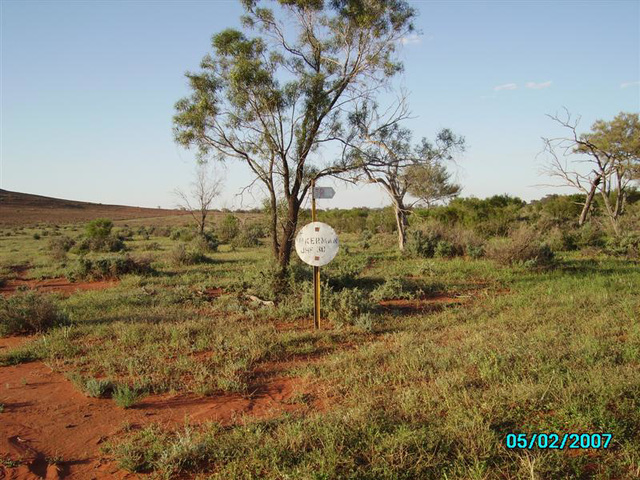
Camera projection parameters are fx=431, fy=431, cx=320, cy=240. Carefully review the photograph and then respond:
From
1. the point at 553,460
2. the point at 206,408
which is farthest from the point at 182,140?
the point at 553,460

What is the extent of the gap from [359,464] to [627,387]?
2685mm

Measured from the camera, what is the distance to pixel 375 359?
5.51 metres

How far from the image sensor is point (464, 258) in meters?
15.0

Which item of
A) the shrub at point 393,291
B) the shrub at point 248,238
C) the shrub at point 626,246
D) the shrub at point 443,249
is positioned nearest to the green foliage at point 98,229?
the shrub at point 248,238

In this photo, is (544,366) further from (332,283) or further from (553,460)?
(332,283)

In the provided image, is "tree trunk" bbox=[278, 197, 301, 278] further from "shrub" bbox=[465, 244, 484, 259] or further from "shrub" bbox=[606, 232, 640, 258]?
"shrub" bbox=[606, 232, 640, 258]

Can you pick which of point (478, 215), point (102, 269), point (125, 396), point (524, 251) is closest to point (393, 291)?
point (524, 251)

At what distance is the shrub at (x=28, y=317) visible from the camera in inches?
280

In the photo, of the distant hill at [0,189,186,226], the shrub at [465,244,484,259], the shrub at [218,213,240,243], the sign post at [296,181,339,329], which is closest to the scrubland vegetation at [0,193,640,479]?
the sign post at [296,181,339,329]

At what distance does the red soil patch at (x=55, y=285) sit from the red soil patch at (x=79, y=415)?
21.3 ft

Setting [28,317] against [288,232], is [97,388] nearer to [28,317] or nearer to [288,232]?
[28,317]

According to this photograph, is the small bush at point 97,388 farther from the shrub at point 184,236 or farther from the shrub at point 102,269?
the shrub at point 184,236

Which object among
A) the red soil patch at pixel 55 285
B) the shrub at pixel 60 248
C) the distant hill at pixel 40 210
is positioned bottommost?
the red soil patch at pixel 55 285

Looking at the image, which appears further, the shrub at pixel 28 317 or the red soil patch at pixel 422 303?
the red soil patch at pixel 422 303
